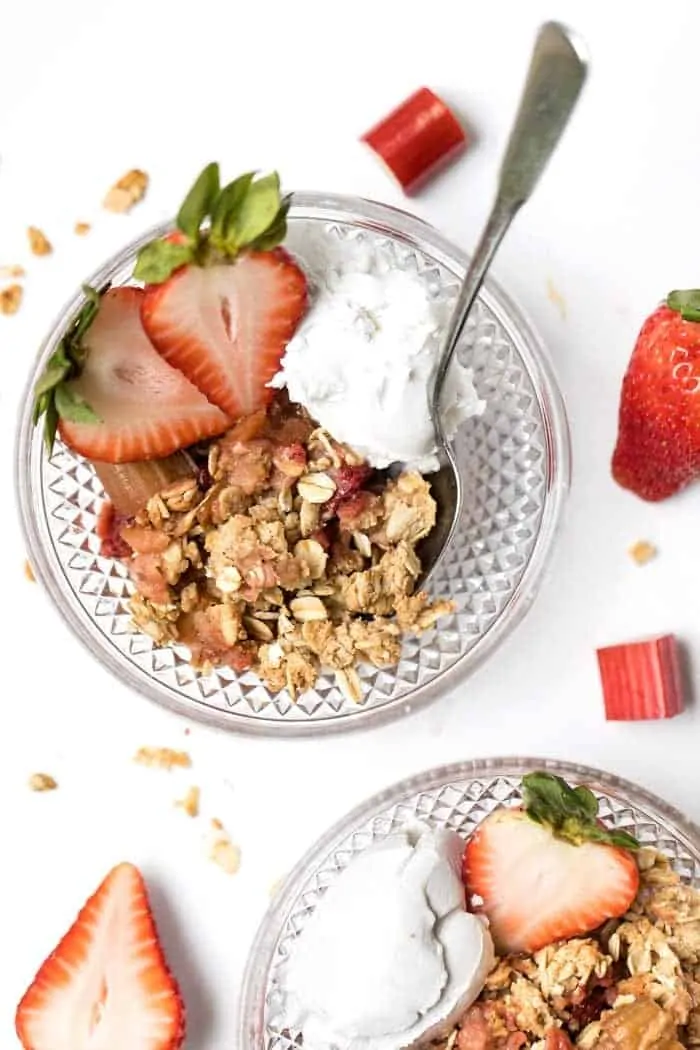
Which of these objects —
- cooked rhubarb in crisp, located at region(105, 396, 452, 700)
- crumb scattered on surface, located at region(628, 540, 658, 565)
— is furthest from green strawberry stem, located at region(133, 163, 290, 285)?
crumb scattered on surface, located at region(628, 540, 658, 565)

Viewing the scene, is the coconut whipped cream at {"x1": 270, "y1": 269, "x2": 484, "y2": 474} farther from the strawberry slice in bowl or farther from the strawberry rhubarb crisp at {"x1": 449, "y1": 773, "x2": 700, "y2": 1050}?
the strawberry rhubarb crisp at {"x1": 449, "y1": 773, "x2": 700, "y2": 1050}

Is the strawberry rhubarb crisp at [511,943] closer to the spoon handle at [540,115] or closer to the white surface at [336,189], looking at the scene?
the white surface at [336,189]

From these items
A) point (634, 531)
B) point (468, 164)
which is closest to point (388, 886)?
point (634, 531)

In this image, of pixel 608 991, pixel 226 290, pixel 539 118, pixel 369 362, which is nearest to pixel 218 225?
pixel 226 290

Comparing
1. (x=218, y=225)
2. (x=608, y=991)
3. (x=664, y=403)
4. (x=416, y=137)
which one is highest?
(x=416, y=137)

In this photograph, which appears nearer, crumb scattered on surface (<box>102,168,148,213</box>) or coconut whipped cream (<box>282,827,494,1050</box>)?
coconut whipped cream (<box>282,827,494,1050</box>)

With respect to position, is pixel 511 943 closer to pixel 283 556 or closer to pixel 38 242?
pixel 283 556

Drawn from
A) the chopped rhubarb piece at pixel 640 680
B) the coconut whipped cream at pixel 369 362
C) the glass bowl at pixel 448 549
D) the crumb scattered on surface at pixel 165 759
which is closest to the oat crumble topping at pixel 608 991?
the chopped rhubarb piece at pixel 640 680

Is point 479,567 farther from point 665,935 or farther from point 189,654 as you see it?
point 665,935
